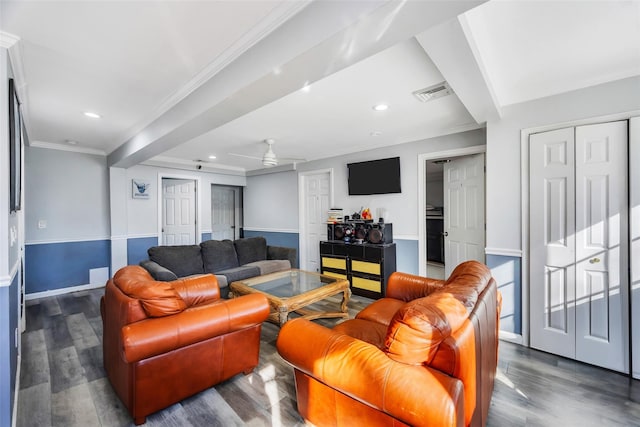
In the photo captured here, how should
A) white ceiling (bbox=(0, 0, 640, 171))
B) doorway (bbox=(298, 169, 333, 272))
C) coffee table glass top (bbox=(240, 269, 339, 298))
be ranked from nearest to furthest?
white ceiling (bbox=(0, 0, 640, 171)) → coffee table glass top (bbox=(240, 269, 339, 298)) → doorway (bbox=(298, 169, 333, 272))

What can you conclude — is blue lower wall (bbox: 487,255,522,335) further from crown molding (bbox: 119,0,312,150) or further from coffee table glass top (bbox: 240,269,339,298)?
crown molding (bbox: 119,0,312,150)

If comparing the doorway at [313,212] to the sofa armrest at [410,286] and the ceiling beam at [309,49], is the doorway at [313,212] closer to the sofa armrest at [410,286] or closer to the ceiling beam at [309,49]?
the sofa armrest at [410,286]

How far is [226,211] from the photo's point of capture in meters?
7.37

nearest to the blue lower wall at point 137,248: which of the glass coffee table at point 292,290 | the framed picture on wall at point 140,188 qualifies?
the framed picture on wall at point 140,188

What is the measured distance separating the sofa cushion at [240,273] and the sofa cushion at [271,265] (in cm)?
13

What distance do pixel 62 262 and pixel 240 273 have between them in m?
2.94

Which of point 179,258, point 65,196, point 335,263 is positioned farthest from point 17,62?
point 335,263

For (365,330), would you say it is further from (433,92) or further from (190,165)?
(190,165)

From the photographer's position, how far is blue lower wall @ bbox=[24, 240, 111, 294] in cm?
407

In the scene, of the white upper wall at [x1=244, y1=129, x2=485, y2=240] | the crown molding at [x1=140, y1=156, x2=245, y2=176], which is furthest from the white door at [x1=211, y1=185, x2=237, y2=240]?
the crown molding at [x1=140, y1=156, x2=245, y2=176]

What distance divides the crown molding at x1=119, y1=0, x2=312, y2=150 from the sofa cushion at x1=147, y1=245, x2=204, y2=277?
1.86 meters

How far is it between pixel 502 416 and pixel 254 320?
1.72 m

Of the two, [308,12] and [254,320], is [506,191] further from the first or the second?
[254,320]

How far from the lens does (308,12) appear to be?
136cm
